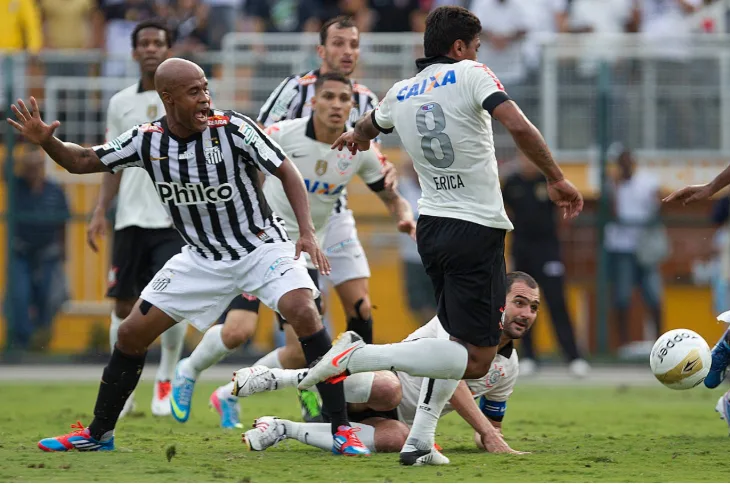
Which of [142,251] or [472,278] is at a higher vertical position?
[142,251]

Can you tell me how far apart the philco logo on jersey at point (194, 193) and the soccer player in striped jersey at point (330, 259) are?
65.9 inches

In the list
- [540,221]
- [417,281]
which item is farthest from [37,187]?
[540,221]

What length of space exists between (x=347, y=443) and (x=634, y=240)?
9794mm

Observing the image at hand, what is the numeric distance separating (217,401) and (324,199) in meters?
1.67

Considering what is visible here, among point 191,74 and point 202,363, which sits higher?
point 191,74

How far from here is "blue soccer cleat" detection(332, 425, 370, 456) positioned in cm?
697

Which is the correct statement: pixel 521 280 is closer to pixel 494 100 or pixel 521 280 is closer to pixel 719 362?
pixel 494 100

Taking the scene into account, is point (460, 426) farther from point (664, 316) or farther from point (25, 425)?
point (664, 316)

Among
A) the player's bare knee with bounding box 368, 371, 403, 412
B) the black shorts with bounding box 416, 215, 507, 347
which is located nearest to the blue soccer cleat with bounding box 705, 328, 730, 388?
the black shorts with bounding box 416, 215, 507, 347

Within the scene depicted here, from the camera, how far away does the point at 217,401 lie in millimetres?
8945

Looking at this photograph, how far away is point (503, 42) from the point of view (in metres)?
15.8

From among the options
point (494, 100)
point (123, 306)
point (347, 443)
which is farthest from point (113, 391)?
point (494, 100)

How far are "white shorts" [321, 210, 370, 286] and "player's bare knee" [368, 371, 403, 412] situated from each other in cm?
210

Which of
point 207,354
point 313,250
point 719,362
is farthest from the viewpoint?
point 207,354
